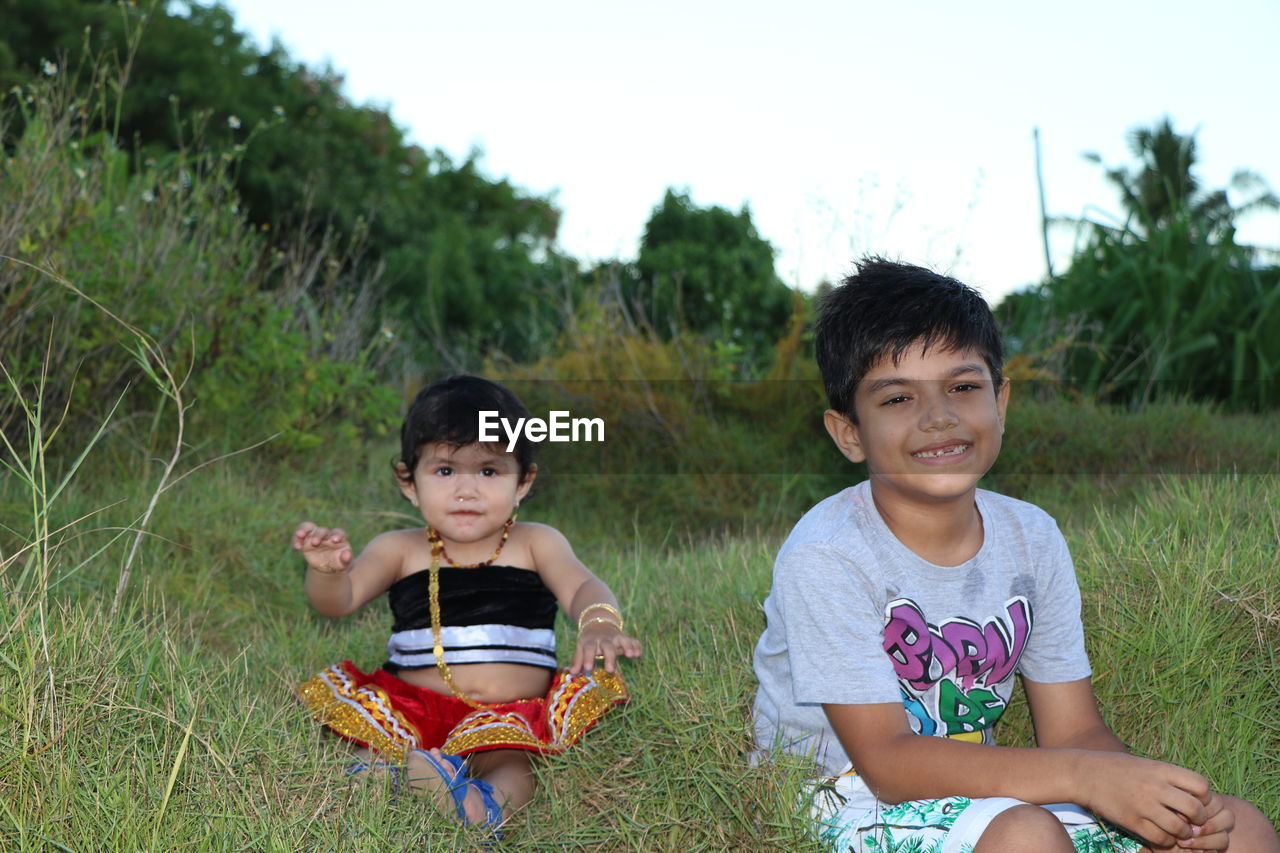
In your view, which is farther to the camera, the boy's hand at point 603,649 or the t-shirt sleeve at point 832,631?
the boy's hand at point 603,649

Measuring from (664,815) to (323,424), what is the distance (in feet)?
14.3

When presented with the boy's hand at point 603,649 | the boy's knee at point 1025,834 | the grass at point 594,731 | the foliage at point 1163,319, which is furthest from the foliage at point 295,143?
the boy's knee at point 1025,834

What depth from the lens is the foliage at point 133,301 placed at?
4.69 meters

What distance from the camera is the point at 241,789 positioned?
7.24 feet

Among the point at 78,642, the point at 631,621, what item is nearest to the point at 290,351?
the point at 631,621

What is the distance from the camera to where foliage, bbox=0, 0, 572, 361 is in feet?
52.7

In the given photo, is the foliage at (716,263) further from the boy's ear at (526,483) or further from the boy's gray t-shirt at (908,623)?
the boy's gray t-shirt at (908,623)

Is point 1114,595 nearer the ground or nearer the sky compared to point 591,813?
nearer the sky

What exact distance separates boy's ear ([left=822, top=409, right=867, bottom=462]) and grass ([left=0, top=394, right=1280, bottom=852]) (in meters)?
0.63

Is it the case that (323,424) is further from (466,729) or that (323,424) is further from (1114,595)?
(1114,595)

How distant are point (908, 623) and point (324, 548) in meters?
1.39

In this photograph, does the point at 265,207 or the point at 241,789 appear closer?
the point at 241,789

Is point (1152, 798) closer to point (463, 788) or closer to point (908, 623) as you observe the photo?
point (908, 623)

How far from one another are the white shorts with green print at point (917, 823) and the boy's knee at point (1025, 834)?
23mm
